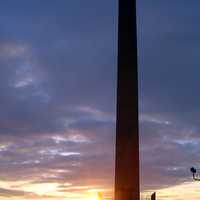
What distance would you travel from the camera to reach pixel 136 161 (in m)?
34.6

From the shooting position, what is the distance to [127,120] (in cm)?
3506

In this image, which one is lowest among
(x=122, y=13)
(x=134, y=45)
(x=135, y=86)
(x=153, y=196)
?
(x=153, y=196)

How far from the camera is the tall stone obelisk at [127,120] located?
3422 centimetres

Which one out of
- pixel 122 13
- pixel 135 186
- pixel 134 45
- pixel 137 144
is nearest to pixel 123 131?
pixel 137 144

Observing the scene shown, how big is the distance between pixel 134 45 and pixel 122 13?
3216mm

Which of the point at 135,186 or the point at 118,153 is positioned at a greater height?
the point at 118,153

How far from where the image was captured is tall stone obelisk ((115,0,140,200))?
34.2 meters

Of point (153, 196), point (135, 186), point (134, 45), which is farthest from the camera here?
point (134, 45)

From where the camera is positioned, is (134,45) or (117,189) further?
(134,45)

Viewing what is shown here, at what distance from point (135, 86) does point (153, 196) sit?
880 cm

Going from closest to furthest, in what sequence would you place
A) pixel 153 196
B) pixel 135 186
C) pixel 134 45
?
1. pixel 153 196
2. pixel 135 186
3. pixel 134 45

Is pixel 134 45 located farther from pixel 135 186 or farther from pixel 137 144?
pixel 135 186

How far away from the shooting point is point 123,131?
34812 mm

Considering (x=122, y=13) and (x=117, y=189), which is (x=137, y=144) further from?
(x=122, y=13)
